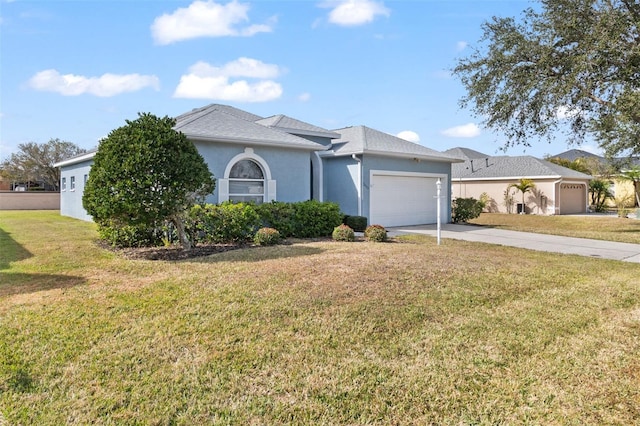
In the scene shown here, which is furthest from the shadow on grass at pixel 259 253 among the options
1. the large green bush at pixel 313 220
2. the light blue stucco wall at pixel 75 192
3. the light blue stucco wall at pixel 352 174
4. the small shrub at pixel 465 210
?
the light blue stucco wall at pixel 75 192

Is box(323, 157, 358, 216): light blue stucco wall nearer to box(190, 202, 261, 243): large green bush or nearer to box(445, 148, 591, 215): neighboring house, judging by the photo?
box(190, 202, 261, 243): large green bush

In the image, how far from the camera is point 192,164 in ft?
31.5

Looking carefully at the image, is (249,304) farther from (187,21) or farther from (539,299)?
(187,21)


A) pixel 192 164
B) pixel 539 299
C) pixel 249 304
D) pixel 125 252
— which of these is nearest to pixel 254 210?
pixel 192 164

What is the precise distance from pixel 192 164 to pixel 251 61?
779 centimetres

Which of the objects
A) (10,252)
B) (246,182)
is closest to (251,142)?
(246,182)

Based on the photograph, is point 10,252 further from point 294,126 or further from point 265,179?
point 294,126

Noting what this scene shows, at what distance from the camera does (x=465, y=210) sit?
20.1m

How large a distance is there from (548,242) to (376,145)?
729 centimetres

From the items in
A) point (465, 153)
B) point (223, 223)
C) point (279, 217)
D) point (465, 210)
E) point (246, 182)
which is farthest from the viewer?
point (465, 153)

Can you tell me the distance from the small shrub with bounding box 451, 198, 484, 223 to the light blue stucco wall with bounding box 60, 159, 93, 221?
17103mm

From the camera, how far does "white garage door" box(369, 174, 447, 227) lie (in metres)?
17.1

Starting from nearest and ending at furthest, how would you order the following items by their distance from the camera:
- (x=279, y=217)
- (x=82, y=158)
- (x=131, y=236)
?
1. (x=131, y=236)
2. (x=279, y=217)
3. (x=82, y=158)

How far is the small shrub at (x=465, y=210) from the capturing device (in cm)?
2011
